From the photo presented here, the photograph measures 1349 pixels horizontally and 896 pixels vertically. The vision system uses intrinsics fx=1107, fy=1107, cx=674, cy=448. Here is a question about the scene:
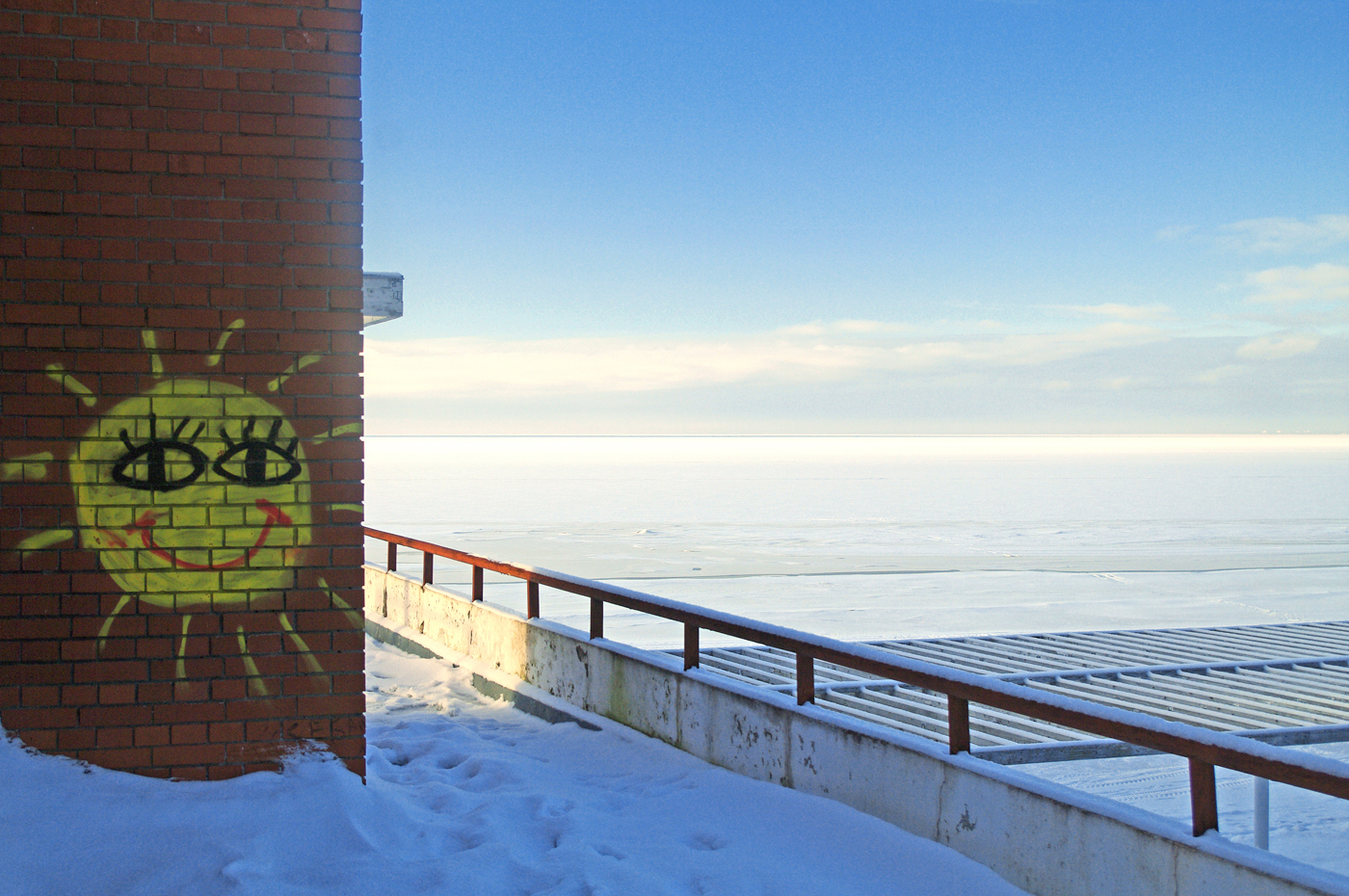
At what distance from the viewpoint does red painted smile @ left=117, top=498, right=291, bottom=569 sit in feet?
15.7

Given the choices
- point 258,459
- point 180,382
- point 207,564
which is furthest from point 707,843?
point 180,382

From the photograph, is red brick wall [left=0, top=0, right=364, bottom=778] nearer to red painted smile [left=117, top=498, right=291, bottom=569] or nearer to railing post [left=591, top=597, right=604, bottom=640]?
red painted smile [left=117, top=498, right=291, bottom=569]

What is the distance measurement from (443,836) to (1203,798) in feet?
10.5

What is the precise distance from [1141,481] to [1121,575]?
2202 inches

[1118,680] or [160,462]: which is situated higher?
[160,462]

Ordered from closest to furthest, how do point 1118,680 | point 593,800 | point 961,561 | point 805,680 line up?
point 593,800, point 805,680, point 1118,680, point 961,561

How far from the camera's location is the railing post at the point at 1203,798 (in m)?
4.28

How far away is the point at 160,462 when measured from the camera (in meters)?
4.82

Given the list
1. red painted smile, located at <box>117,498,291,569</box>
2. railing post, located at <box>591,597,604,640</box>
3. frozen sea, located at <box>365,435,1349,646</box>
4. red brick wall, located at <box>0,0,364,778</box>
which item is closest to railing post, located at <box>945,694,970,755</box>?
red brick wall, located at <box>0,0,364,778</box>

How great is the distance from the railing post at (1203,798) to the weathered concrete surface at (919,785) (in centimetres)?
6

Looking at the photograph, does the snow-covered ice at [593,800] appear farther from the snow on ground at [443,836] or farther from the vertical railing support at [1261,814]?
the vertical railing support at [1261,814]

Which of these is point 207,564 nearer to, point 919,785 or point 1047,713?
point 919,785

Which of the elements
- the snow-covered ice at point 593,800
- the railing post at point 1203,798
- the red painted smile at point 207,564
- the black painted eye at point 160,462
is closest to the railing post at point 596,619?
the snow-covered ice at point 593,800

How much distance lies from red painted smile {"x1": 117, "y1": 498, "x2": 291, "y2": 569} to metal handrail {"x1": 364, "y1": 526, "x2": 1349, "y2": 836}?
3.01 m
